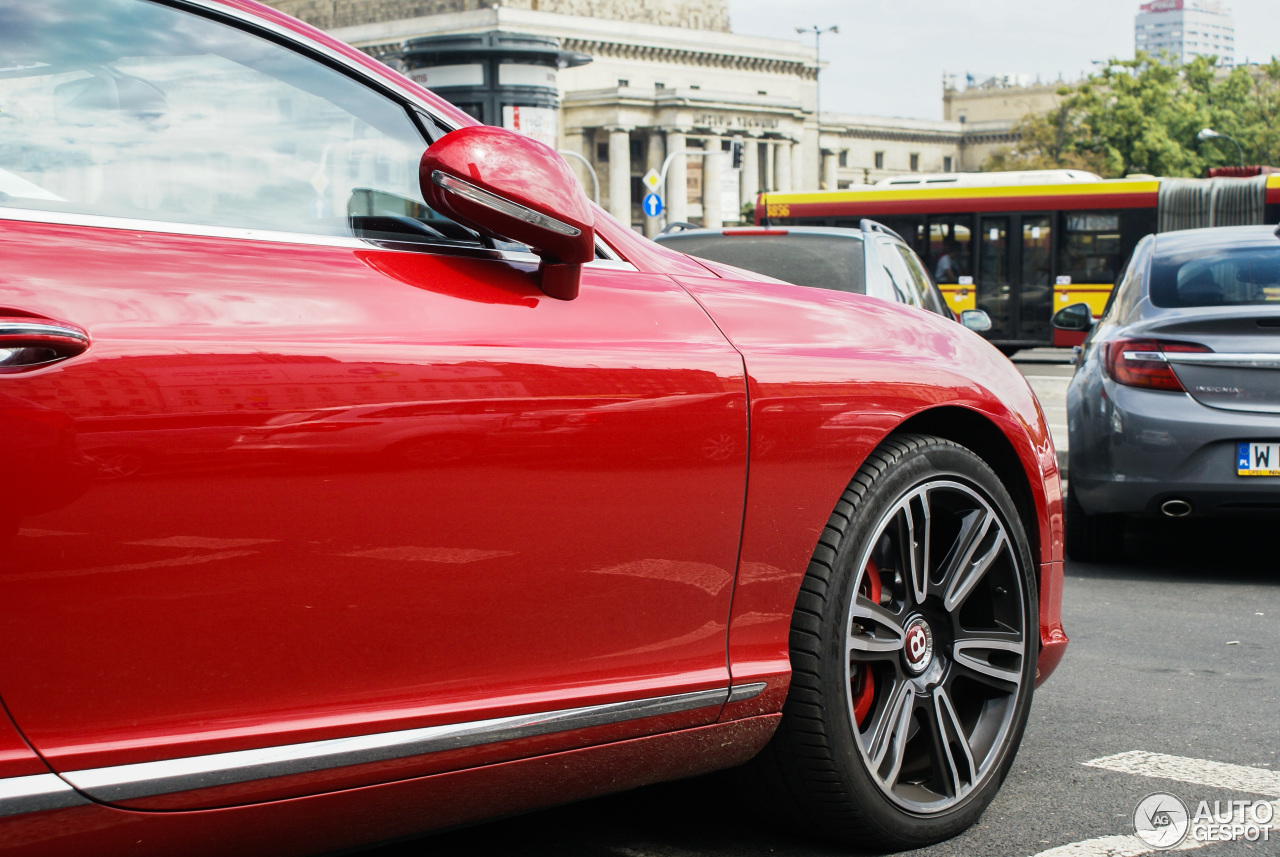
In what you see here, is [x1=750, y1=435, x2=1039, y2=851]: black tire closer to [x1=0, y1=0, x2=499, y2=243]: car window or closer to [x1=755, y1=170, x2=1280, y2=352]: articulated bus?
[x1=0, y1=0, x2=499, y2=243]: car window

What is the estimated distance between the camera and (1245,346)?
550 centimetres

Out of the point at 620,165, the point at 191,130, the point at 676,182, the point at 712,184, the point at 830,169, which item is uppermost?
the point at 830,169

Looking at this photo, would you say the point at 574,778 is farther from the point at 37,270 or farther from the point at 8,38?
the point at 8,38

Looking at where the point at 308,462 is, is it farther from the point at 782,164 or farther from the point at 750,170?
the point at 782,164

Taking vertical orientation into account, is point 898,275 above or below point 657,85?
below

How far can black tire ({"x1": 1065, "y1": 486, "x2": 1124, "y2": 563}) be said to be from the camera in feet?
20.6

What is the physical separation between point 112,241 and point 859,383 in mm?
1386

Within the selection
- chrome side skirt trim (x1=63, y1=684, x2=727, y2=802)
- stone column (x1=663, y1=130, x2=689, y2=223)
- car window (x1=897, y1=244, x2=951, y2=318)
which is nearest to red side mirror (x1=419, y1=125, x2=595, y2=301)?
chrome side skirt trim (x1=63, y1=684, x2=727, y2=802)

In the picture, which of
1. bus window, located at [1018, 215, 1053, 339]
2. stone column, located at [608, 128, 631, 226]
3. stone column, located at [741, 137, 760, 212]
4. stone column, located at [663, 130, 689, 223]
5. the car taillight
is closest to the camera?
the car taillight

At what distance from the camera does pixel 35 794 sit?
1716mm

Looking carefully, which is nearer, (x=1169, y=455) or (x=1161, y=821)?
(x=1161, y=821)

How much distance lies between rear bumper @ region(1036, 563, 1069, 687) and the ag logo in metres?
0.34

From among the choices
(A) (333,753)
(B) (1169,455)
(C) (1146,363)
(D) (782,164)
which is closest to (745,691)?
(A) (333,753)

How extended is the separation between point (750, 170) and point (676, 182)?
7.32 meters
